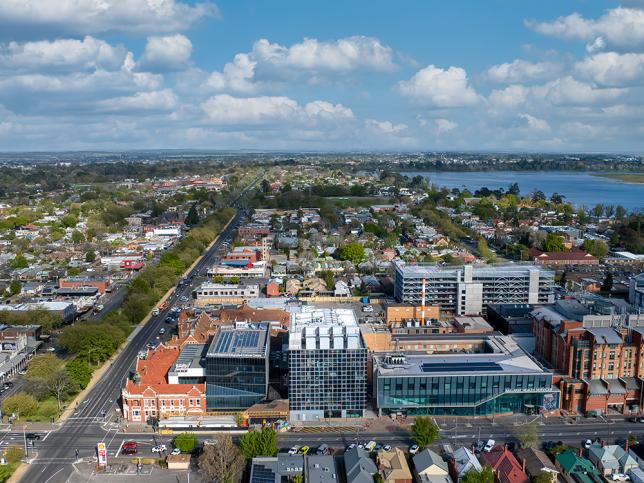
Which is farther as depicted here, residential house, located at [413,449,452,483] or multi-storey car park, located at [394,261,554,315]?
multi-storey car park, located at [394,261,554,315]

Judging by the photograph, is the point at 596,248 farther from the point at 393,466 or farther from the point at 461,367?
the point at 393,466

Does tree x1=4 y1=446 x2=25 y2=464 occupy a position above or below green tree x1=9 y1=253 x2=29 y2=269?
below

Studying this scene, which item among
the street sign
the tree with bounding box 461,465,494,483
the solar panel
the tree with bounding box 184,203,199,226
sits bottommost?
the street sign

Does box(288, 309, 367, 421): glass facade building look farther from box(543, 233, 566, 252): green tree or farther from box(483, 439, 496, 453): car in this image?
box(543, 233, 566, 252): green tree


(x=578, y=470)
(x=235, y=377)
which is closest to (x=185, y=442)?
(x=235, y=377)

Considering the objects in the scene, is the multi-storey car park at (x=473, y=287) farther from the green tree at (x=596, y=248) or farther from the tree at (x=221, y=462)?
the green tree at (x=596, y=248)

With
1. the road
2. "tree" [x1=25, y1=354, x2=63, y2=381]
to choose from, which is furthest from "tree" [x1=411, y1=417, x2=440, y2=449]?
"tree" [x1=25, y1=354, x2=63, y2=381]

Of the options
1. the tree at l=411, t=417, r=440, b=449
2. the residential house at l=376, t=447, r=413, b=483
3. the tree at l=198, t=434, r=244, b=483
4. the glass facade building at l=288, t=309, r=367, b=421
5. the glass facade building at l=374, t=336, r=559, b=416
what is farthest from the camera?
the glass facade building at l=374, t=336, r=559, b=416
